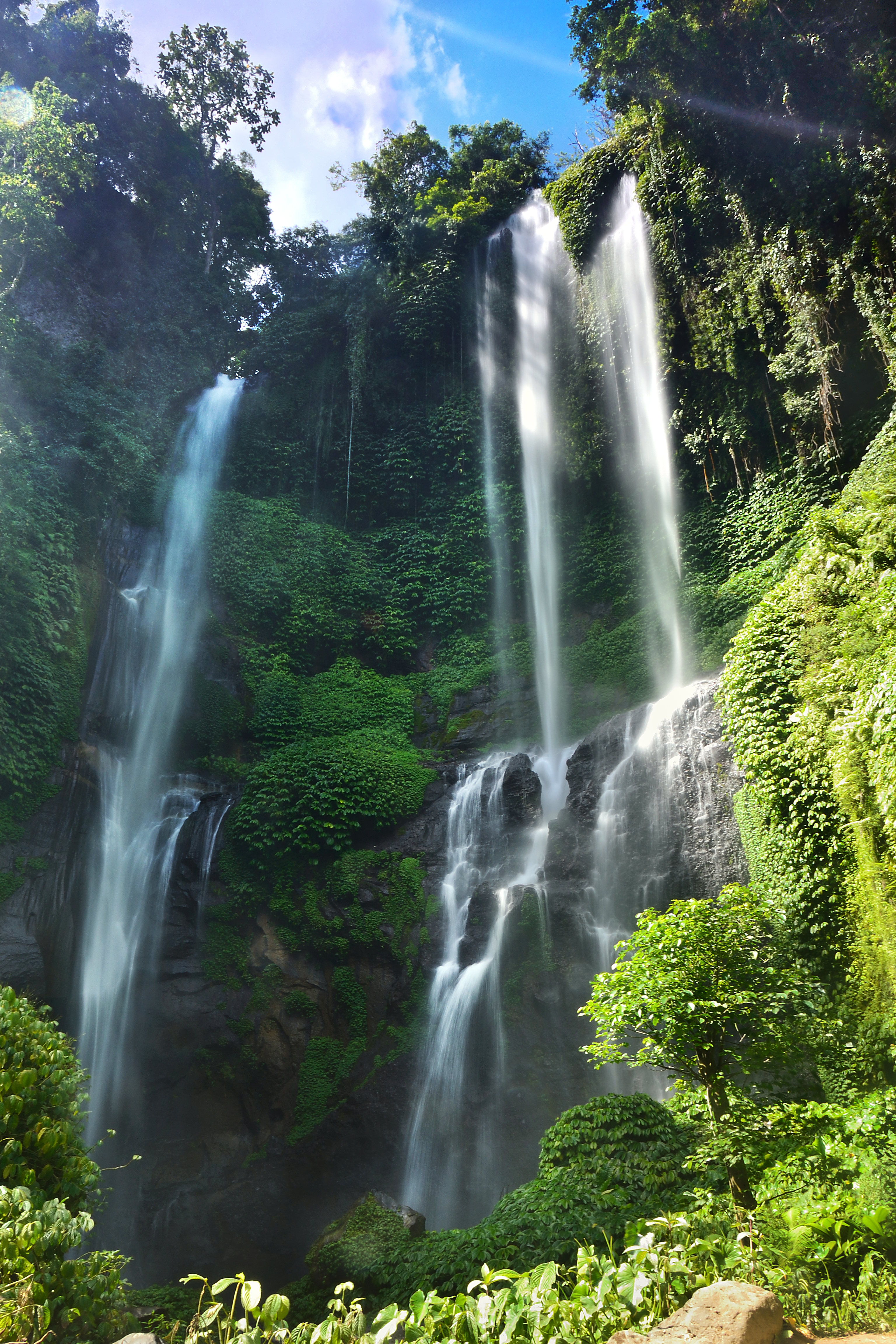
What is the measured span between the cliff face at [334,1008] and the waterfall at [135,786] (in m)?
0.35

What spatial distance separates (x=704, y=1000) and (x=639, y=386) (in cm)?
1594

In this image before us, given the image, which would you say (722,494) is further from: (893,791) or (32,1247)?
(32,1247)

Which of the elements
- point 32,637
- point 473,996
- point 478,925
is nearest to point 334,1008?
point 473,996

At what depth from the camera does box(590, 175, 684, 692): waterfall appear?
17.8 m

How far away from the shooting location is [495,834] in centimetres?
1362

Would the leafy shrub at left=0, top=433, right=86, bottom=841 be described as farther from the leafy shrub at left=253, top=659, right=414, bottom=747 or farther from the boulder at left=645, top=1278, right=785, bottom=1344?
the boulder at left=645, top=1278, right=785, bottom=1344

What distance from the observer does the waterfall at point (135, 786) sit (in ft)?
40.1

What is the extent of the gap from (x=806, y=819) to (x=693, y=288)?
13.6m

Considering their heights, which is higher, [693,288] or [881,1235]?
[693,288]

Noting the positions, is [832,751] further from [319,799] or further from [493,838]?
[319,799]

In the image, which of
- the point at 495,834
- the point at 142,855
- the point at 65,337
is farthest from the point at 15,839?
the point at 65,337

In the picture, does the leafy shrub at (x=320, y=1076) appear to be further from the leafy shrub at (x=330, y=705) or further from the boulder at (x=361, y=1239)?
the leafy shrub at (x=330, y=705)

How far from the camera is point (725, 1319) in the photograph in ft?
9.48

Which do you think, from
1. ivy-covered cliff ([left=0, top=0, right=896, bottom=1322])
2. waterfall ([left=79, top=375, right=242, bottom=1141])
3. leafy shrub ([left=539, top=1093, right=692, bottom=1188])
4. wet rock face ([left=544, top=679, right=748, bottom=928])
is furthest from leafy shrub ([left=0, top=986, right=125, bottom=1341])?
wet rock face ([left=544, top=679, right=748, bottom=928])
